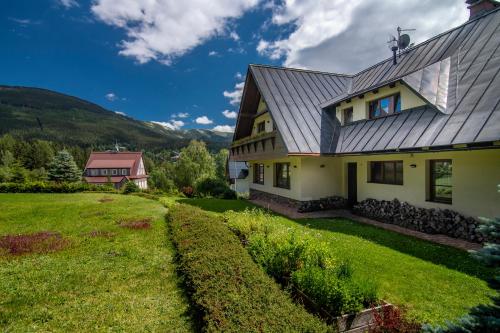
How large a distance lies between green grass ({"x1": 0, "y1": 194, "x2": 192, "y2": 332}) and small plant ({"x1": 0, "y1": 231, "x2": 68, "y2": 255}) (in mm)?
327

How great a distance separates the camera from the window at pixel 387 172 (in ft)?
37.4

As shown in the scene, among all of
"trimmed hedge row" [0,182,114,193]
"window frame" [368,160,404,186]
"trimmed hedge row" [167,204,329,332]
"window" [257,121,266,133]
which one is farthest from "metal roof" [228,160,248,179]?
"trimmed hedge row" [167,204,329,332]

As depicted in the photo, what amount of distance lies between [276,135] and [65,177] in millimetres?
33303

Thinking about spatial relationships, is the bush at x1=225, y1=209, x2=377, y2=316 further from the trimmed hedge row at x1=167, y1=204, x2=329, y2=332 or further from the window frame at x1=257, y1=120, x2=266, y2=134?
the window frame at x1=257, y1=120, x2=266, y2=134

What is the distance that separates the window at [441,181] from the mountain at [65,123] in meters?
123

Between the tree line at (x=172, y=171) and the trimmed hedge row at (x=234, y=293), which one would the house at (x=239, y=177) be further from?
the trimmed hedge row at (x=234, y=293)

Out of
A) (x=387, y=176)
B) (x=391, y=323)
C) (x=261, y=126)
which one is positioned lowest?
(x=391, y=323)

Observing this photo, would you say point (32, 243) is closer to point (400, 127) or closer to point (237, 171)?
point (400, 127)

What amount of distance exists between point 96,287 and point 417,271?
7.25 metres

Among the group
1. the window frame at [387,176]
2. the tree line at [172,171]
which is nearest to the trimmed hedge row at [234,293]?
the window frame at [387,176]

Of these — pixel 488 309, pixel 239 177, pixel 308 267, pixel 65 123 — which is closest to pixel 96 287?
pixel 308 267

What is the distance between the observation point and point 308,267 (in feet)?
15.6

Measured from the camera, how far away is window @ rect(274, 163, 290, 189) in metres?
16.2

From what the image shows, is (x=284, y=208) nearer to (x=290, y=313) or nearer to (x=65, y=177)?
(x=290, y=313)
